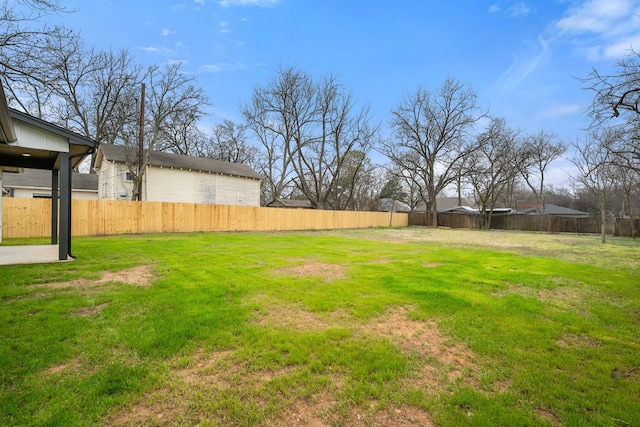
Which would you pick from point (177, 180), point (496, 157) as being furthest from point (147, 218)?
point (496, 157)

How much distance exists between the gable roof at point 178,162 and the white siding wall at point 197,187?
1.21ft

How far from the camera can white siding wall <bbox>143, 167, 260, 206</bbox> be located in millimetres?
19531

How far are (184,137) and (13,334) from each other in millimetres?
26997

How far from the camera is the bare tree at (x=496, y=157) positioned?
24.9 metres

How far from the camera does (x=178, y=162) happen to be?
20.9 meters

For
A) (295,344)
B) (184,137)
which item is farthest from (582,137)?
(184,137)

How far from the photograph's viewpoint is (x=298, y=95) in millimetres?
27219

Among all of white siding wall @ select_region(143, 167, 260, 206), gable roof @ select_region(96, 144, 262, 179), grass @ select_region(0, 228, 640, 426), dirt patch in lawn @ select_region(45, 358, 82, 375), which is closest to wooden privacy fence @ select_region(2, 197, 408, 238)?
white siding wall @ select_region(143, 167, 260, 206)

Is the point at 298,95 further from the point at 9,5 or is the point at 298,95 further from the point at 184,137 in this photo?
the point at 9,5

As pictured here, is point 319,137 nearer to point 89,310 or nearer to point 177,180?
point 177,180

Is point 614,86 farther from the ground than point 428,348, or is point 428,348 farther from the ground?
point 614,86

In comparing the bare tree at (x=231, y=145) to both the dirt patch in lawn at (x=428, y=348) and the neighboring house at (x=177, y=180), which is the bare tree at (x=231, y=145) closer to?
the neighboring house at (x=177, y=180)

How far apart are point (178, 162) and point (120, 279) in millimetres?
17679

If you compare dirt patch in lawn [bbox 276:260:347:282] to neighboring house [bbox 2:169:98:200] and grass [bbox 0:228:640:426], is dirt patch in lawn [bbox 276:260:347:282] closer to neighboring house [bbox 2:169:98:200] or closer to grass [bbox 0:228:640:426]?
grass [bbox 0:228:640:426]
